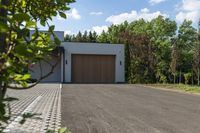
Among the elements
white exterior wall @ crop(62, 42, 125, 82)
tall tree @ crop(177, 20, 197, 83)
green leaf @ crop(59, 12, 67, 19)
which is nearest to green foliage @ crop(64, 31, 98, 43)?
tall tree @ crop(177, 20, 197, 83)

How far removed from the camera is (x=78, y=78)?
3322 centimetres

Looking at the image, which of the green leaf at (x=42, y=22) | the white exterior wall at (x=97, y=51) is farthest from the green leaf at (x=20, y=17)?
the white exterior wall at (x=97, y=51)

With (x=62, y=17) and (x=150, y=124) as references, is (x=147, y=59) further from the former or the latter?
(x=62, y=17)

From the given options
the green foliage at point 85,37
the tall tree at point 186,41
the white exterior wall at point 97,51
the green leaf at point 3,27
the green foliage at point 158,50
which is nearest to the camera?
the green leaf at point 3,27

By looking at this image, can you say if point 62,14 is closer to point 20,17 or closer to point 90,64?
point 20,17

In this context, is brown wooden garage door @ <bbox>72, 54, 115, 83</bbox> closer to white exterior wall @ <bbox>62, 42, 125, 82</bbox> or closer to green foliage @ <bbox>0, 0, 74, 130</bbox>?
white exterior wall @ <bbox>62, 42, 125, 82</bbox>

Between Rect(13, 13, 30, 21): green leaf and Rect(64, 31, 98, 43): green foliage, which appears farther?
Rect(64, 31, 98, 43): green foliage

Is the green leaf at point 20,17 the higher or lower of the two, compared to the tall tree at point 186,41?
lower

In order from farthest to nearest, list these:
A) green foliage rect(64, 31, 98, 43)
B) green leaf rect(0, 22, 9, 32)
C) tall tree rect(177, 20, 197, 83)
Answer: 1. green foliage rect(64, 31, 98, 43)
2. tall tree rect(177, 20, 197, 83)
3. green leaf rect(0, 22, 9, 32)

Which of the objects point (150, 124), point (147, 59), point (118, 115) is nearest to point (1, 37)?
point (150, 124)

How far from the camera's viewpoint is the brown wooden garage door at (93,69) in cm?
3325

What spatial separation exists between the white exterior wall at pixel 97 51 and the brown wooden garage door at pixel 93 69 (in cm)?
43

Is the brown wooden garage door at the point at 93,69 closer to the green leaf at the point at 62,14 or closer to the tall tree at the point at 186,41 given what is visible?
the tall tree at the point at 186,41

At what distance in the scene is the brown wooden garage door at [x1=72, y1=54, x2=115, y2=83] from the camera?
33250 millimetres
